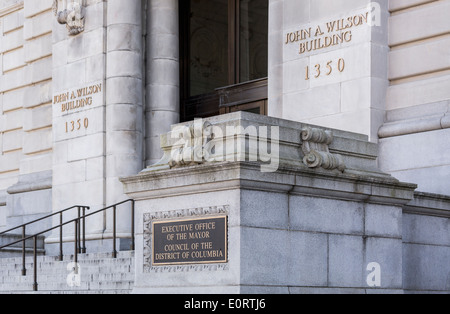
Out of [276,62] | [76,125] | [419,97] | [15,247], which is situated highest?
[276,62]

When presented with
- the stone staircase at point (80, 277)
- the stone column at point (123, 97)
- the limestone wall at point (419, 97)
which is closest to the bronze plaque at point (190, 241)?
the stone staircase at point (80, 277)

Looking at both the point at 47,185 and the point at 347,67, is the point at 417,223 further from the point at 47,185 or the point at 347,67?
the point at 47,185

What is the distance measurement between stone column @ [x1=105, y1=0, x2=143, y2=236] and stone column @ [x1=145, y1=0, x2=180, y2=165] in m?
0.40

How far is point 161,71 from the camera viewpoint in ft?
71.3

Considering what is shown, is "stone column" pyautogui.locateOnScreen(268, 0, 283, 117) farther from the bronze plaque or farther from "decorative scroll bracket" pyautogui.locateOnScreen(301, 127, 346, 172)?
the bronze plaque

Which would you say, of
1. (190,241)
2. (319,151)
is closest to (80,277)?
(190,241)

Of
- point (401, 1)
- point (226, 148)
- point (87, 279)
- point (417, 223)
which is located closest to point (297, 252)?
point (226, 148)

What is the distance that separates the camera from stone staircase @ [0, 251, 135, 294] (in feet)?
47.3

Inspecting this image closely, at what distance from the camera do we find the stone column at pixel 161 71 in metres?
21.5

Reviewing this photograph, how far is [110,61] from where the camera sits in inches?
836

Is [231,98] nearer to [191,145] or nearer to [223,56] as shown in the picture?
[223,56]

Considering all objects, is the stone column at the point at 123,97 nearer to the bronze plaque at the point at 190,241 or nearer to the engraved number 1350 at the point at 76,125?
the engraved number 1350 at the point at 76,125

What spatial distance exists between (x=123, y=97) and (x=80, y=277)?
622 centimetres

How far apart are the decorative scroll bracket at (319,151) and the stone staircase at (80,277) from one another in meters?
3.94
